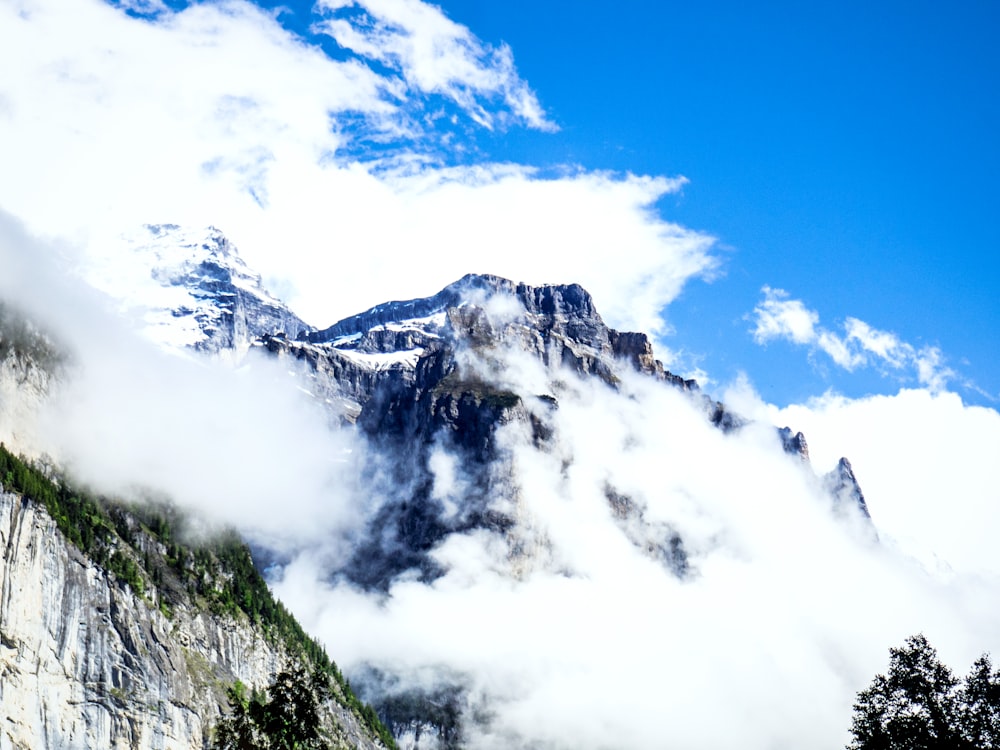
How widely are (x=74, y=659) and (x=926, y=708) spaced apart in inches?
6156

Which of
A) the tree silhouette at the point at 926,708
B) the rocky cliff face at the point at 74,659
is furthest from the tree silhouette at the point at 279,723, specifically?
the rocky cliff face at the point at 74,659

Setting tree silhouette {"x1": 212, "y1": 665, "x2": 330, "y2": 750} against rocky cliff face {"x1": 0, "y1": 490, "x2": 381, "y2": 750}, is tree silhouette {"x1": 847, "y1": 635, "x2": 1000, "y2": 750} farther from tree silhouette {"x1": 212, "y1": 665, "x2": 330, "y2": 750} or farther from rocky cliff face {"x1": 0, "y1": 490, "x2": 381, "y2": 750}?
rocky cliff face {"x1": 0, "y1": 490, "x2": 381, "y2": 750}

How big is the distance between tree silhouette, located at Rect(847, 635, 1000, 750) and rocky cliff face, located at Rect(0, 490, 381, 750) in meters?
140

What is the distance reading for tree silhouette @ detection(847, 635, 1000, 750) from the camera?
2162 inches

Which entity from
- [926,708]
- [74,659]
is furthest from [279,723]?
[74,659]

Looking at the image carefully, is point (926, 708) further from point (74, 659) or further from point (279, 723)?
point (74, 659)

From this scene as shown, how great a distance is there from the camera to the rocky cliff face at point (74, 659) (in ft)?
562

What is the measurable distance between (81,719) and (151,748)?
1309 cm

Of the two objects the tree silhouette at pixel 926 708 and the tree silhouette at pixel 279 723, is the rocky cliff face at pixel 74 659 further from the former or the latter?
the tree silhouette at pixel 926 708

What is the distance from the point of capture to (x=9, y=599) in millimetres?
175625

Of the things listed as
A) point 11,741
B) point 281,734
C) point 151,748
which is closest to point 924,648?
point 281,734

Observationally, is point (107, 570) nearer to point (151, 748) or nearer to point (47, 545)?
point (47, 545)

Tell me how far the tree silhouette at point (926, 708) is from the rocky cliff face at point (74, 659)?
139844 millimetres

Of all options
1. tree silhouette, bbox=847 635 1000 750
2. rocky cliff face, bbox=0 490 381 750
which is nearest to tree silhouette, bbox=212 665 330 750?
tree silhouette, bbox=847 635 1000 750
